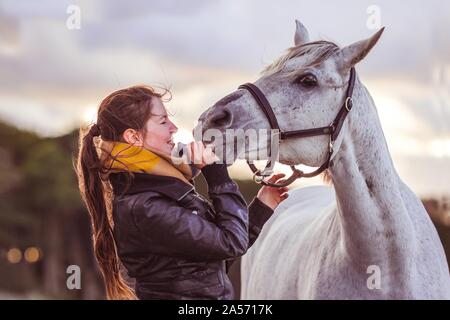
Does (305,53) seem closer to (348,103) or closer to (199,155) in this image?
(348,103)

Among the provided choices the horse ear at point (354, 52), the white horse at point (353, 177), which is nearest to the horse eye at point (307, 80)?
the white horse at point (353, 177)

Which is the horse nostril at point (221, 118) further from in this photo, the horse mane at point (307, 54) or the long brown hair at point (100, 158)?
the horse mane at point (307, 54)

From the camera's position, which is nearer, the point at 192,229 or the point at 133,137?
the point at 192,229

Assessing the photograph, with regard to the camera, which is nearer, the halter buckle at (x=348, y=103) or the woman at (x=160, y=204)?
the woman at (x=160, y=204)

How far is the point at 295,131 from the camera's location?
2854 mm

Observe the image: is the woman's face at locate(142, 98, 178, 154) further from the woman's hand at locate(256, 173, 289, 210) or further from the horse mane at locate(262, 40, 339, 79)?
the horse mane at locate(262, 40, 339, 79)

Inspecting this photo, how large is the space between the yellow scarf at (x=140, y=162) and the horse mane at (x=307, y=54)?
2.32 feet

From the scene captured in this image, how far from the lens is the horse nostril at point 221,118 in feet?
8.60

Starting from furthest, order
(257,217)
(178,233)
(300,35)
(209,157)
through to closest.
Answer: (300,35), (257,217), (209,157), (178,233)

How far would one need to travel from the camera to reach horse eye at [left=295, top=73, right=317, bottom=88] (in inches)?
112

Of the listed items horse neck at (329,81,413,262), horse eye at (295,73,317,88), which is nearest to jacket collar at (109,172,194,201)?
horse eye at (295,73,317,88)

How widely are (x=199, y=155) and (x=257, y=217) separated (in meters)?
0.37

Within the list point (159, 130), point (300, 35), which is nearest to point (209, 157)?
point (159, 130)
